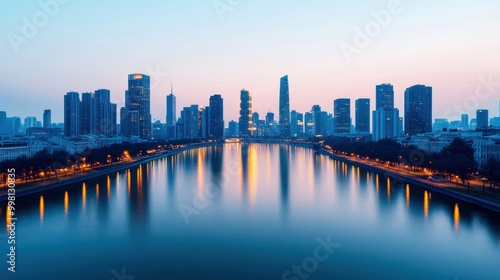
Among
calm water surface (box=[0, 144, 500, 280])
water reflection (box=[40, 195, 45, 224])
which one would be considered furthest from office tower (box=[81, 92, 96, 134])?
water reflection (box=[40, 195, 45, 224])

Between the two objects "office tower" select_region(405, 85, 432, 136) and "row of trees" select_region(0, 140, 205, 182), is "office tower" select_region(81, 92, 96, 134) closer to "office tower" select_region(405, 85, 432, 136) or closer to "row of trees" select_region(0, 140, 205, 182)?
"row of trees" select_region(0, 140, 205, 182)


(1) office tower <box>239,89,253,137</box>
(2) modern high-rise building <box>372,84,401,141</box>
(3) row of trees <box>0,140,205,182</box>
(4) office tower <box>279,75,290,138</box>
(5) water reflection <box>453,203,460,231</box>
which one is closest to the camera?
(5) water reflection <box>453,203,460,231</box>

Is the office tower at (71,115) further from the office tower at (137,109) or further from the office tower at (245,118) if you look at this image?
the office tower at (245,118)

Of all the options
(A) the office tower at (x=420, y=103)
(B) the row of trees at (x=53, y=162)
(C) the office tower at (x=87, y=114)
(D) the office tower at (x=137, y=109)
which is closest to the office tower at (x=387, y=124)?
(A) the office tower at (x=420, y=103)

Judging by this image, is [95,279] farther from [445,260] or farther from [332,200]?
[332,200]

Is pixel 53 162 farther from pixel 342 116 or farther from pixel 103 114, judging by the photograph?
pixel 342 116

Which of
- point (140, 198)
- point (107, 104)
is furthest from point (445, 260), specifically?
point (107, 104)
